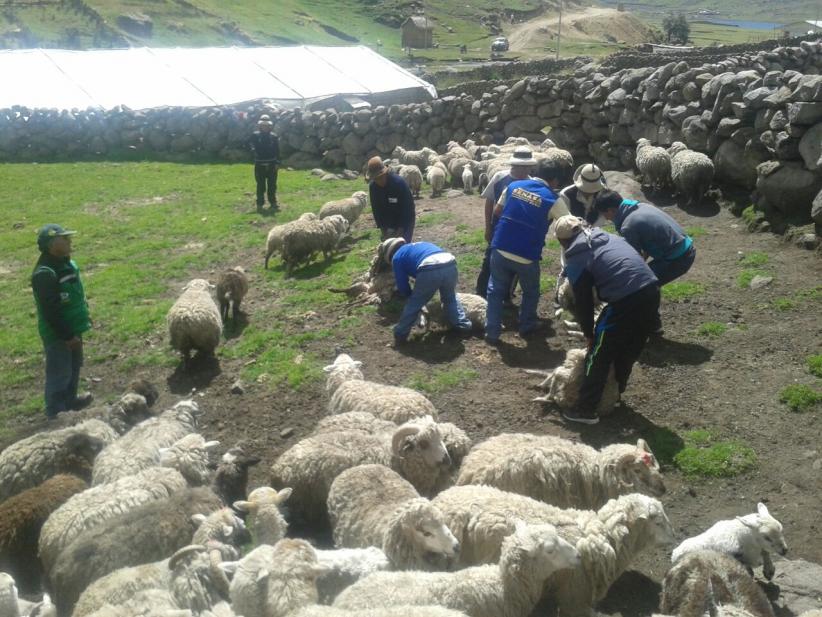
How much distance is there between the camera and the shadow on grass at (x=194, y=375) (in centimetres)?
986

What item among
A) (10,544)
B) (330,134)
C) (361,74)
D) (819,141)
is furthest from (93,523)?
(361,74)

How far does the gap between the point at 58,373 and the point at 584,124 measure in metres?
15.3

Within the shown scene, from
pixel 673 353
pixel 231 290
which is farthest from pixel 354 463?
pixel 231 290

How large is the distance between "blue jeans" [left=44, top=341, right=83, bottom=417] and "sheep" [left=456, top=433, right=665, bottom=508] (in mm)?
5236

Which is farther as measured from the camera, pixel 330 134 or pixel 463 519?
pixel 330 134

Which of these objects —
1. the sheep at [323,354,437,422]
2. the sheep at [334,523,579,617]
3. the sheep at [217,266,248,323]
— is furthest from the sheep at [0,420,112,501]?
the sheep at [217,266,248,323]

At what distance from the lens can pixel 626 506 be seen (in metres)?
5.60

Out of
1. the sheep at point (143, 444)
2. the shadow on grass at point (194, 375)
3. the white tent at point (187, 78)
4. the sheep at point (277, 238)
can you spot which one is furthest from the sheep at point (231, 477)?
the white tent at point (187, 78)

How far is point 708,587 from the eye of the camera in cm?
495

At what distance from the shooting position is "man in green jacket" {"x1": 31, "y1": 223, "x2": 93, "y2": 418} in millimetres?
8641

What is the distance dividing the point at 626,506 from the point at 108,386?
7.20m

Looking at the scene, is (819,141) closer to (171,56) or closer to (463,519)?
(463,519)

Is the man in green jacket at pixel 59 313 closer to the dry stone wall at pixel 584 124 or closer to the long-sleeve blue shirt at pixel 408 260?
the long-sleeve blue shirt at pixel 408 260

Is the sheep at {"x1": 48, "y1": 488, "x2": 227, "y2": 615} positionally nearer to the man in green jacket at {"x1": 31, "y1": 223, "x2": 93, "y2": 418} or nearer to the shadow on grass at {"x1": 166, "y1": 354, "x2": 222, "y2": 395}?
the man in green jacket at {"x1": 31, "y1": 223, "x2": 93, "y2": 418}
